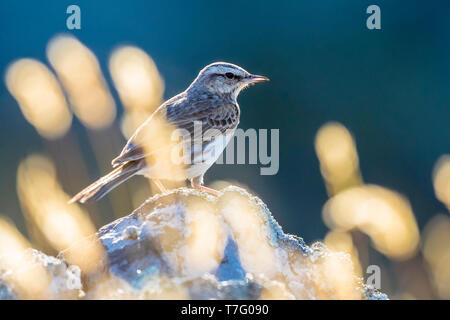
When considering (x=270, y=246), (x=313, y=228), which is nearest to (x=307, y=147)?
(x=313, y=228)

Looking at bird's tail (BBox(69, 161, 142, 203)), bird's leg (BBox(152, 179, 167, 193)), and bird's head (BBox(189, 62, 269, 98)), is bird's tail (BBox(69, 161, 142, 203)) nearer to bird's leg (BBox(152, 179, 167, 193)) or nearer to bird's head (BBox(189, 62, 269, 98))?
bird's leg (BBox(152, 179, 167, 193))

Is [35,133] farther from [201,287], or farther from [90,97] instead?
[201,287]

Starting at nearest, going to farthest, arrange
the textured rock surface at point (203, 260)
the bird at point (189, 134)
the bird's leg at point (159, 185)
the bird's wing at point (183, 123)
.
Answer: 1. the textured rock surface at point (203, 260)
2. the bird at point (189, 134)
3. the bird's wing at point (183, 123)
4. the bird's leg at point (159, 185)

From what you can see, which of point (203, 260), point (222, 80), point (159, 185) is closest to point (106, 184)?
point (159, 185)

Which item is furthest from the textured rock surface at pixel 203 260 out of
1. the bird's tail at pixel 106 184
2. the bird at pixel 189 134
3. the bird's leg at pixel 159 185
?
the bird's leg at pixel 159 185

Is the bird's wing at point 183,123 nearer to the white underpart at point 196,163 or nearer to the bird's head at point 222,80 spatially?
the white underpart at point 196,163

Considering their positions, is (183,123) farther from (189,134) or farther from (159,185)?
(159,185)

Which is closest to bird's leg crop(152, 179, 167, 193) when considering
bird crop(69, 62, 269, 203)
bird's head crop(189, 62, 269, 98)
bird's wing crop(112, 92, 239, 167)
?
bird crop(69, 62, 269, 203)
